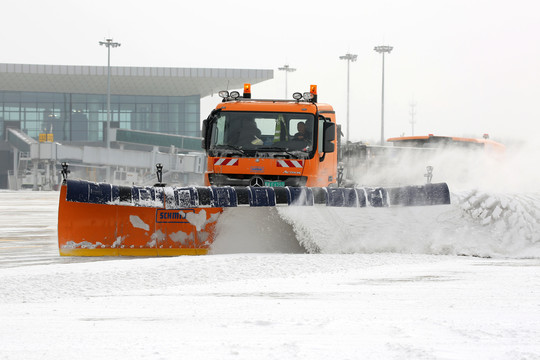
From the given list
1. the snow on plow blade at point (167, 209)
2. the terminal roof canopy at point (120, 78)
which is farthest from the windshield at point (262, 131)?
the terminal roof canopy at point (120, 78)

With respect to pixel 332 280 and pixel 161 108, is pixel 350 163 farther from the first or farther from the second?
pixel 161 108

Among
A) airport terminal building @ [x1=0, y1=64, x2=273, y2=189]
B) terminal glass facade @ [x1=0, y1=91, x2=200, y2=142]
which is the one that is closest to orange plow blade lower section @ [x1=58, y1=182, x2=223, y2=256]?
airport terminal building @ [x1=0, y1=64, x2=273, y2=189]

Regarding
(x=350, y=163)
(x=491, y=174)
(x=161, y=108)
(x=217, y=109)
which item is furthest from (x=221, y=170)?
(x=161, y=108)

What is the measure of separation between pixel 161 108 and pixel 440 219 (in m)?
64.0

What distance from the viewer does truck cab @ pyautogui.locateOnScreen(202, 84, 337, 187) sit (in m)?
11.5

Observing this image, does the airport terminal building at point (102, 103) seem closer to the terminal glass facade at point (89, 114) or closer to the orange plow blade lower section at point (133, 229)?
the terminal glass facade at point (89, 114)

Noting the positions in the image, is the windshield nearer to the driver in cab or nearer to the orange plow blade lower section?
the driver in cab

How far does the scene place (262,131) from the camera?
11891mm

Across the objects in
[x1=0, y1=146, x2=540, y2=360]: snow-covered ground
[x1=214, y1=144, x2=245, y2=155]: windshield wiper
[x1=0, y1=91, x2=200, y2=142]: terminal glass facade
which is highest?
[x1=0, y1=91, x2=200, y2=142]: terminal glass facade

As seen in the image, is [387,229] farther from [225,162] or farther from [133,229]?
[133,229]

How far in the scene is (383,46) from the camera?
204ft

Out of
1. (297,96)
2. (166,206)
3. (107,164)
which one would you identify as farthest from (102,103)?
(166,206)

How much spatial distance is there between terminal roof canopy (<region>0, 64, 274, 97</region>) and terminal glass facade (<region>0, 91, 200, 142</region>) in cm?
84

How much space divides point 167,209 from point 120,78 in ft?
190
